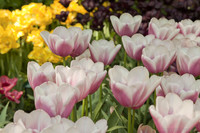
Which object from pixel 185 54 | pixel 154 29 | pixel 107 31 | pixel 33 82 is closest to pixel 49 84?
pixel 33 82

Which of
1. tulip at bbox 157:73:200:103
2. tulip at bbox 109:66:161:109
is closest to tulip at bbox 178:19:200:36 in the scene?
tulip at bbox 157:73:200:103

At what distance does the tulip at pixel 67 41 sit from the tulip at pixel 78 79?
35 centimetres

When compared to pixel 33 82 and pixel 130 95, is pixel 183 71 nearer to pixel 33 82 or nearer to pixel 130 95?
pixel 130 95

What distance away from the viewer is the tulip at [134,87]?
1.00 meters

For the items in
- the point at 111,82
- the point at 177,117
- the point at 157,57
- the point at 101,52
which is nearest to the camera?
the point at 177,117

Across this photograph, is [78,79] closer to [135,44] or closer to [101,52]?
[101,52]

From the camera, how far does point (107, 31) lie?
3307mm

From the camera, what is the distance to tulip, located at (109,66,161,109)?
1.00m

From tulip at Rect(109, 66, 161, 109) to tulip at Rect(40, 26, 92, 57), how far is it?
39 cm

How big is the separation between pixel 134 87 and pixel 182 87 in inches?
8.3

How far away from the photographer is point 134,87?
992mm

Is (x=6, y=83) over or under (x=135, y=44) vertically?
under

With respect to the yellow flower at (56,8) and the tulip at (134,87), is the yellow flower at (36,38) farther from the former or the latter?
the tulip at (134,87)

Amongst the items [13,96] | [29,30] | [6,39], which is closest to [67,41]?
[13,96]
